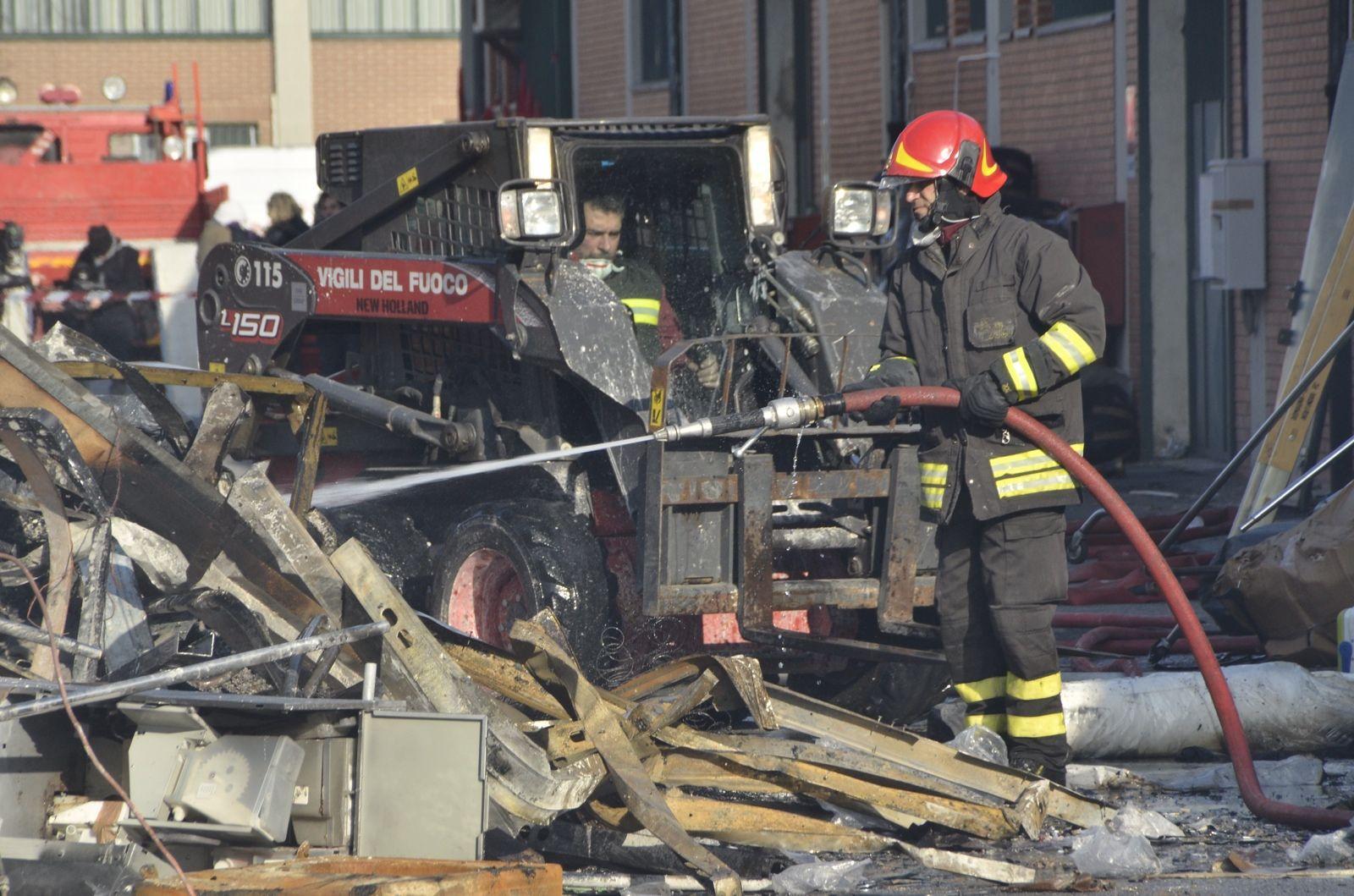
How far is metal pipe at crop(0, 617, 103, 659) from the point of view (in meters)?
4.83

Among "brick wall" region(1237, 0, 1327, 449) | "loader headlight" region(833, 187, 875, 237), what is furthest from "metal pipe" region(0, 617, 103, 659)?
"brick wall" region(1237, 0, 1327, 449)

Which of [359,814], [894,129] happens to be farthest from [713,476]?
[894,129]

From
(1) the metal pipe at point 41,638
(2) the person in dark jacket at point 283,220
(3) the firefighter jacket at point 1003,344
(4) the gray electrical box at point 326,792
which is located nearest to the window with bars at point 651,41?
(2) the person in dark jacket at point 283,220

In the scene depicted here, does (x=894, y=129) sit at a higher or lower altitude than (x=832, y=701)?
higher

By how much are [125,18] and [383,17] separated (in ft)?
16.2

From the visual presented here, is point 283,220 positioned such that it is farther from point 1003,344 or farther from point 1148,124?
point 1003,344

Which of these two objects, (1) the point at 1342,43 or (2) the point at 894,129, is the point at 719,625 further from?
(2) the point at 894,129

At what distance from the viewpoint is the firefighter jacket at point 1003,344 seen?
18.2 ft

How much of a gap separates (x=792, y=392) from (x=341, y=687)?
2.28 meters

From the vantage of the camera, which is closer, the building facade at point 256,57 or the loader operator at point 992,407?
the loader operator at point 992,407

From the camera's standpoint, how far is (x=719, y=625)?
6727 mm

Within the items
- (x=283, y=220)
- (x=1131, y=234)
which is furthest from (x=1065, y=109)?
(x=283, y=220)

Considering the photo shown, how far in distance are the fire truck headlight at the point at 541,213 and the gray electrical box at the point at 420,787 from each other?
2547 millimetres

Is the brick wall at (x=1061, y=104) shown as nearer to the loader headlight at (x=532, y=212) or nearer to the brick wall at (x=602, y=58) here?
the brick wall at (x=602, y=58)
